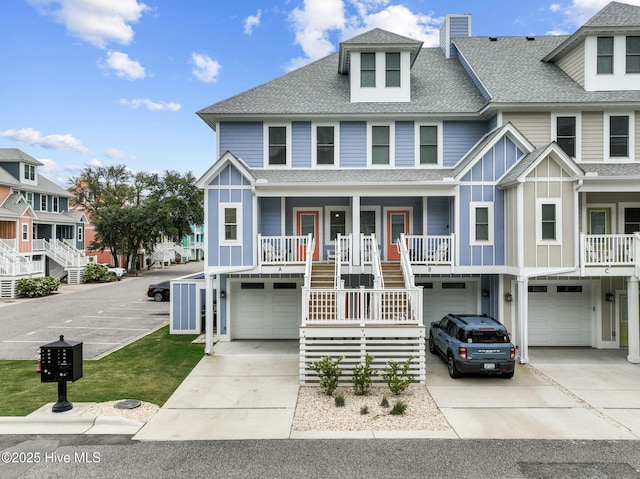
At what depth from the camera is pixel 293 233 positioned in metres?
15.4

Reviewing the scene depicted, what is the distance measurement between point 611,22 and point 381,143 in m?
9.31

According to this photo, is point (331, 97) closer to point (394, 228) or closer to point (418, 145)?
point (418, 145)

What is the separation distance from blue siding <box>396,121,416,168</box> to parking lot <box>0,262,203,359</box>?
40.8 ft

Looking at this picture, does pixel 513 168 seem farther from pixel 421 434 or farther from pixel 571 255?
pixel 421 434

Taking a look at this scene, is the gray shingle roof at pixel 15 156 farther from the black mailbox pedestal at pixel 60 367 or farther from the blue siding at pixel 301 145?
the black mailbox pedestal at pixel 60 367

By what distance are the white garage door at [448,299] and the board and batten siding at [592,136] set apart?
6.33m

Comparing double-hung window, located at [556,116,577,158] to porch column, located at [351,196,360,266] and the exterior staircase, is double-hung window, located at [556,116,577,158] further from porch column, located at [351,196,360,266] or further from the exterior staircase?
porch column, located at [351,196,360,266]

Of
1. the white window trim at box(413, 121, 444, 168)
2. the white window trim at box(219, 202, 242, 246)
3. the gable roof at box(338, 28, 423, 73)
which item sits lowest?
the white window trim at box(219, 202, 242, 246)

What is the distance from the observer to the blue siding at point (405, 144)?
49.9ft

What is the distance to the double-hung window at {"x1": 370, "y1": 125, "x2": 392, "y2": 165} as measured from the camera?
15258mm

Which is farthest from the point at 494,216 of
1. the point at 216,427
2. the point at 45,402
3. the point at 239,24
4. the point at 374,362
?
the point at 239,24

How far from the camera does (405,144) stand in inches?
599

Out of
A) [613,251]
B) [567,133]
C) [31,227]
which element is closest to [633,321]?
[613,251]

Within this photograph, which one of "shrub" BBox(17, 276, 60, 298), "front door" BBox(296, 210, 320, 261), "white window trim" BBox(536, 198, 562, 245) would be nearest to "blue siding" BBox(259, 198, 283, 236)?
"front door" BBox(296, 210, 320, 261)
